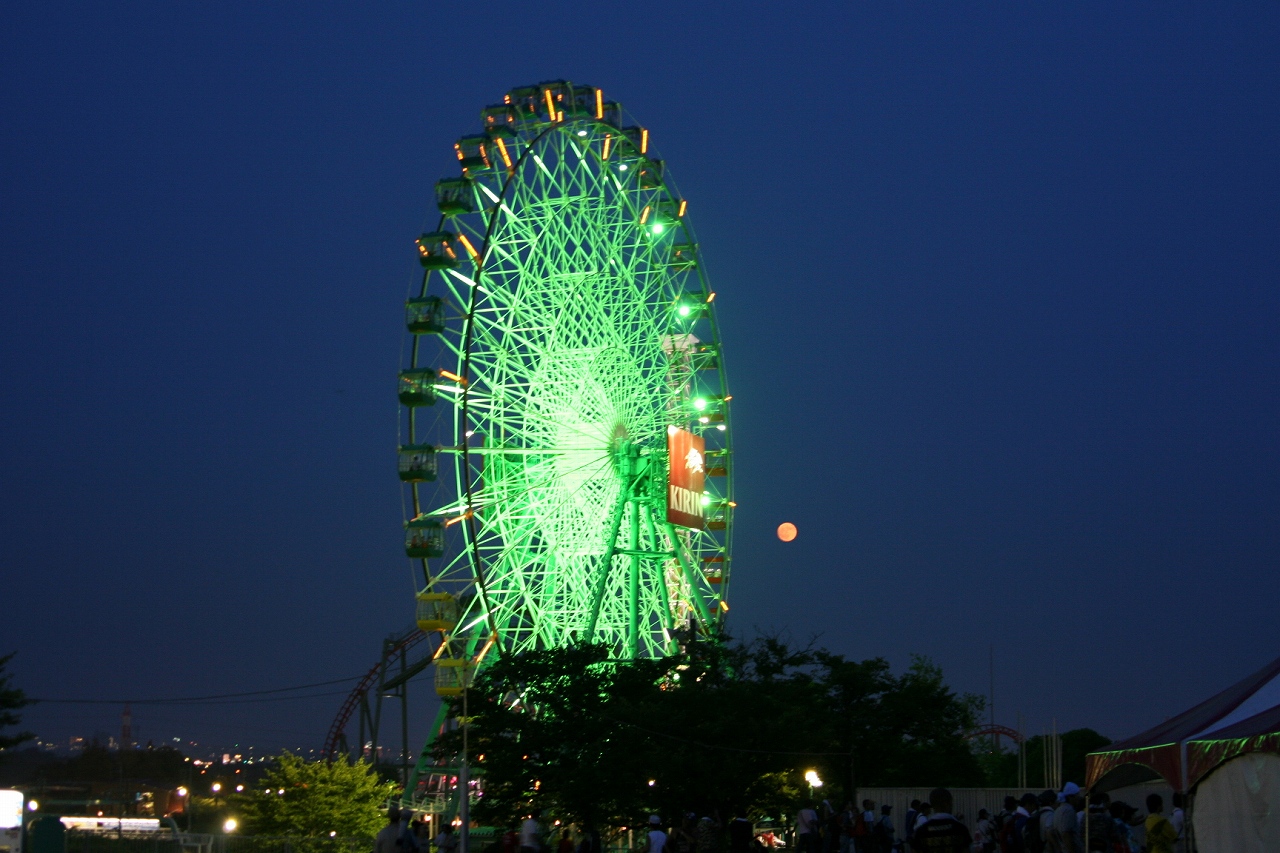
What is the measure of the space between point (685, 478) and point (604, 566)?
366cm

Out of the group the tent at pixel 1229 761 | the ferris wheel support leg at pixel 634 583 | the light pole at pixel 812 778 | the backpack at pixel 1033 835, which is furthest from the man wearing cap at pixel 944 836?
the ferris wheel support leg at pixel 634 583

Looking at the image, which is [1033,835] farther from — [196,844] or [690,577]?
[690,577]

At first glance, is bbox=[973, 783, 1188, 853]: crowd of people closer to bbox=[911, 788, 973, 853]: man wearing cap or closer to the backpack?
the backpack

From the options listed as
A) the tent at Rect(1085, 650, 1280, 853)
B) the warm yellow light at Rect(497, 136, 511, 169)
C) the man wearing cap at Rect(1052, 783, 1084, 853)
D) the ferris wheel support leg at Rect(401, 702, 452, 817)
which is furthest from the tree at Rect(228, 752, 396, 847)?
the tent at Rect(1085, 650, 1280, 853)

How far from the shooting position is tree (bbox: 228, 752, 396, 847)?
44906 mm

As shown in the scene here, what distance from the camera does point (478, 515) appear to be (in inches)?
1373

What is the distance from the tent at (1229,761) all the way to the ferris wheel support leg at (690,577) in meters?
22.8

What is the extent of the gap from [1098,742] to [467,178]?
4079 centimetres

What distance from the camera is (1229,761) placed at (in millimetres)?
12758

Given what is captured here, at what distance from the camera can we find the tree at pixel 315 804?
44.9m

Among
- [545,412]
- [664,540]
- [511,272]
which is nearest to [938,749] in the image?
[664,540]

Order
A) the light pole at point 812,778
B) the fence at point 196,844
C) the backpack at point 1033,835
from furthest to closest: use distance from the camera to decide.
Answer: the light pole at point 812,778
the fence at point 196,844
the backpack at point 1033,835

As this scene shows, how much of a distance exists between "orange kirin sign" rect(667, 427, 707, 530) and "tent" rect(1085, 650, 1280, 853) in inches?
874

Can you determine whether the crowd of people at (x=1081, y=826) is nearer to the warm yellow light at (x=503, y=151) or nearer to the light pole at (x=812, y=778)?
the light pole at (x=812, y=778)
